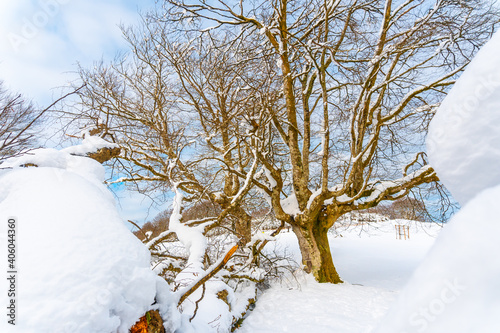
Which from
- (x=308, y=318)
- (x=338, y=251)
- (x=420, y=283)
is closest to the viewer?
(x=420, y=283)

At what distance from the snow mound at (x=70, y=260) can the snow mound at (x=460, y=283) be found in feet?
4.74

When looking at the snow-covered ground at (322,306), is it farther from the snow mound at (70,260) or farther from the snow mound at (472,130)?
the snow mound at (472,130)

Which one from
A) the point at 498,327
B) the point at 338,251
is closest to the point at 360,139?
the point at 498,327

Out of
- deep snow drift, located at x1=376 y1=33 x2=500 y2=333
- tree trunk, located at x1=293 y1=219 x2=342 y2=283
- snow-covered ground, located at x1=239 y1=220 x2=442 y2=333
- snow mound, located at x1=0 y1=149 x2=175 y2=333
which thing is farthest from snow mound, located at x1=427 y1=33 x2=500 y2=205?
tree trunk, located at x1=293 y1=219 x2=342 y2=283

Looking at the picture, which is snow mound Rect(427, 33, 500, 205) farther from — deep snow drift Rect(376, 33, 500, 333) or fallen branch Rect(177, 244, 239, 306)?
fallen branch Rect(177, 244, 239, 306)

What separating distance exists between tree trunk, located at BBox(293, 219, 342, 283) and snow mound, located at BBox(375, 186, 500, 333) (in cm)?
524

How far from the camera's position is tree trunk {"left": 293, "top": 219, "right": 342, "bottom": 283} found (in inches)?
221

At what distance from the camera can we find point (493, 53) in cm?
75

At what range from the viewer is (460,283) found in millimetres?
605

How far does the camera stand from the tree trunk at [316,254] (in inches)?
221

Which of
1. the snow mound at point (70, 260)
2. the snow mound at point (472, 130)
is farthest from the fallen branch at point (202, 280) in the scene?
the snow mound at point (472, 130)

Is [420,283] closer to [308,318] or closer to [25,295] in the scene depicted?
[25,295]

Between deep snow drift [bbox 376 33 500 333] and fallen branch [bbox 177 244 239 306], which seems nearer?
deep snow drift [bbox 376 33 500 333]

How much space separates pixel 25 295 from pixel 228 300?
124 inches
